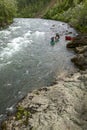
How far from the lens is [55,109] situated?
56.5 feet

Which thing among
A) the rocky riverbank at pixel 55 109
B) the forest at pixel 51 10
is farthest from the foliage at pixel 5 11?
the rocky riverbank at pixel 55 109

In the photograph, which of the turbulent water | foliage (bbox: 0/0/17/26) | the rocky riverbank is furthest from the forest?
the rocky riverbank

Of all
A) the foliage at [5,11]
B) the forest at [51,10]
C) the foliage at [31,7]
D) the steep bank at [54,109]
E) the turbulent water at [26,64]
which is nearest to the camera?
the steep bank at [54,109]

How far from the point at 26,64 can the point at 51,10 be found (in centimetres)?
6451

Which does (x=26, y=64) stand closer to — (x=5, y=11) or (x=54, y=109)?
(x=54, y=109)

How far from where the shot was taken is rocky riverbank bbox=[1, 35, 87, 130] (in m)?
15.8

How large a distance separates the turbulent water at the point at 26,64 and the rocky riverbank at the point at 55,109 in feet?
6.69

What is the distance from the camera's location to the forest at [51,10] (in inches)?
1933

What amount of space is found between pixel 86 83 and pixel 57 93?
2.79 m

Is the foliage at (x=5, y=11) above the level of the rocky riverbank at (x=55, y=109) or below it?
below

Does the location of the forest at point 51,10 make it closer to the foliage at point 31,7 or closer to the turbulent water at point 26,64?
the foliage at point 31,7

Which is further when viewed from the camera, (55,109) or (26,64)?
(26,64)

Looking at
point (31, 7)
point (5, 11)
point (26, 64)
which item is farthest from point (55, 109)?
point (31, 7)

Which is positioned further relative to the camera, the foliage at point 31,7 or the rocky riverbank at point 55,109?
the foliage at point 31,7
